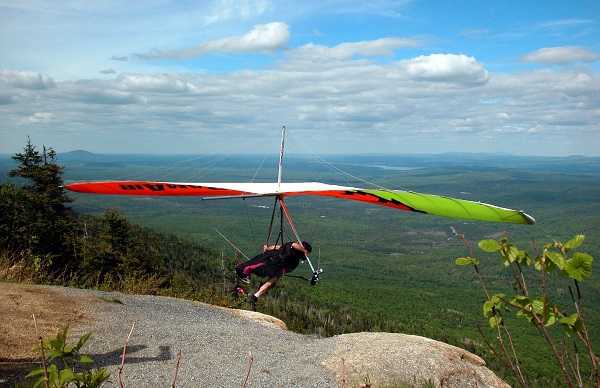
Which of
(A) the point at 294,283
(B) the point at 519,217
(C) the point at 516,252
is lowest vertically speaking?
(A) the point at 294,283

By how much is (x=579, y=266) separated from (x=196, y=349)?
30.3ft

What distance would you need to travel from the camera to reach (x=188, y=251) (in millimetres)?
86062

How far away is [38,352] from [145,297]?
6380mm

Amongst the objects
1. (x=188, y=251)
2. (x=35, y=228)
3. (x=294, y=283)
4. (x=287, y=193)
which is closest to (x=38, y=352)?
(x=287, y=193)

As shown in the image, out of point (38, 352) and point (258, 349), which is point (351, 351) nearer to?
point (258, 349)

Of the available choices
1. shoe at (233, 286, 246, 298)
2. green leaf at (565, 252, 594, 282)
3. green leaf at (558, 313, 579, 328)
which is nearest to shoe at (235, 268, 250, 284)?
shoe at (233, 286, 246, 298)

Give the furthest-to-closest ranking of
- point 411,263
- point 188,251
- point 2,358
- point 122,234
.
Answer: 1. point 411,263
2. point 188,251
3. point 122,234
4. point 2,358

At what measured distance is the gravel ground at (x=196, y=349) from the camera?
8.97 metres

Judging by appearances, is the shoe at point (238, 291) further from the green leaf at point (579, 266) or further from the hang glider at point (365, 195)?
the green leaf at point (579, 266)

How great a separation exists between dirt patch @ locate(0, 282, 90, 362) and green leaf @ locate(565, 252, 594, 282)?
886cm

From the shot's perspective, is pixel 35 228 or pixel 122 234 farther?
pixel 122 234

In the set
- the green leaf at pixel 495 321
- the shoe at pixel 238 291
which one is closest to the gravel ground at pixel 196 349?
the shoe at pixel 238 291

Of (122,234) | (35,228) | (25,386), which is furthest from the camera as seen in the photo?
(122,234)

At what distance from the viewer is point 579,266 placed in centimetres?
230
